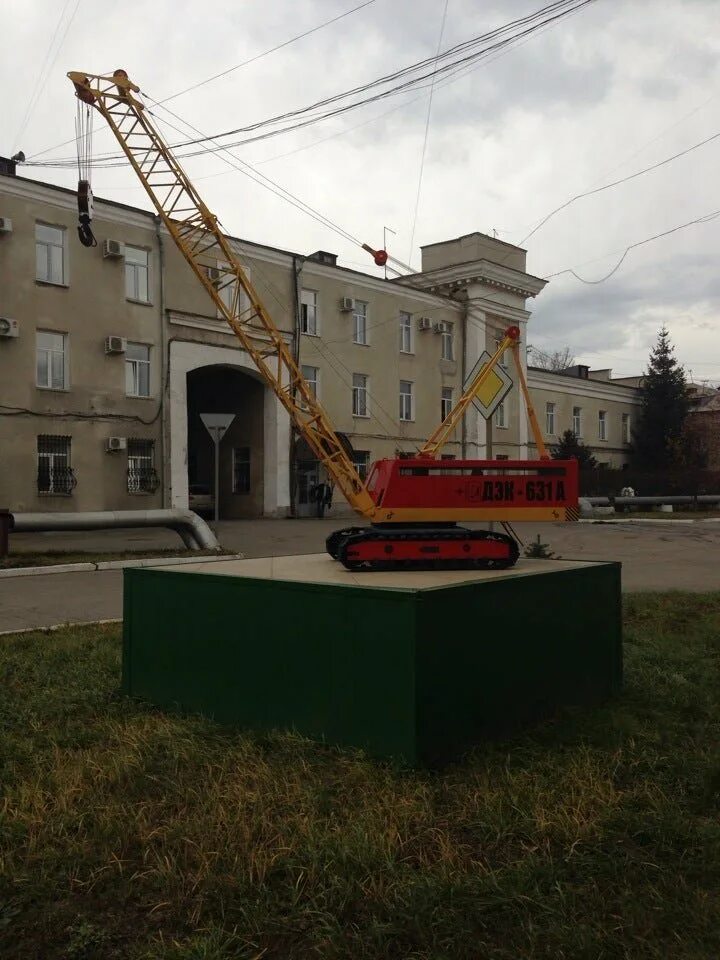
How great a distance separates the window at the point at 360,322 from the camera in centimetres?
3756

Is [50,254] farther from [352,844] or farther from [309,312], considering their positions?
[352,844]

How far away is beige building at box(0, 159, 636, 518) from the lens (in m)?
26.2

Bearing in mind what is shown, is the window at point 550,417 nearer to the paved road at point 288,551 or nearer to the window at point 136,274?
the paved road at point 288,551

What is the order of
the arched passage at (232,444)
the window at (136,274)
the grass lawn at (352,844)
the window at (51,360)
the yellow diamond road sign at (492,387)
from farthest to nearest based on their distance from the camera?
the arched passage at (232,444) → the window at (136,274) → the window at (51,360) → the yellow diamond road sign at (492,387) → the grass lawn at (352,844)

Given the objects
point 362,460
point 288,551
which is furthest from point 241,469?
point 288,551

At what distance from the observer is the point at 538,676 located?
556cm

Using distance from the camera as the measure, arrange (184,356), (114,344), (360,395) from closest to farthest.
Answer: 1. (114,344)
2. (184,356)
3. (360,395)

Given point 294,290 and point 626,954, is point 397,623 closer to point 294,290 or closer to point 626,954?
point 626,954

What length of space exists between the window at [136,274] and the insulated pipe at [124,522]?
12.6 m

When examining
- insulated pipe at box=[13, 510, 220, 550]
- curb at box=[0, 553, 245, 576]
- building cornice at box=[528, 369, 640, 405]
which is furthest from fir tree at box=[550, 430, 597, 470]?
curb at box=[0, 553, 245, 576]

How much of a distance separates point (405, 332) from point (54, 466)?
18.5 meters

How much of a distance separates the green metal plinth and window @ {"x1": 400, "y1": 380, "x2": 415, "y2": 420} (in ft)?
110

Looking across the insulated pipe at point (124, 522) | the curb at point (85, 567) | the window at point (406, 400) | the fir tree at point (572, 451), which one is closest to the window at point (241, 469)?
the window at point (406, 400)

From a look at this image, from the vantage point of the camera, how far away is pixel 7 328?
25312 millimetres
